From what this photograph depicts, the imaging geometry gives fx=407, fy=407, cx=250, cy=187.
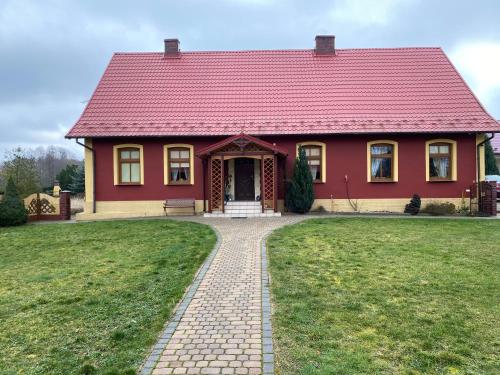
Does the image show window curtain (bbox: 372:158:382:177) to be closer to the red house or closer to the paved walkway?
the red house

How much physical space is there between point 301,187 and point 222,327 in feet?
39.4

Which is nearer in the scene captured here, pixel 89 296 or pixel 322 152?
pixel 89 296

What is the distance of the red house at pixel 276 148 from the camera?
17.0 meters

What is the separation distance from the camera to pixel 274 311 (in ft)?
17.3

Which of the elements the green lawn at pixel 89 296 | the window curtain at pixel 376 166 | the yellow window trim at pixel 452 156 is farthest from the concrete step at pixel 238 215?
the yellow window trim at pixel 452 156

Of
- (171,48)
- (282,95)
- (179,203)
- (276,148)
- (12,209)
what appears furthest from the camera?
(171,48)

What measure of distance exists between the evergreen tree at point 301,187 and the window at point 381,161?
123 inches

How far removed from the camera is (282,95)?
18953 mm

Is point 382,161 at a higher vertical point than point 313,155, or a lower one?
lower

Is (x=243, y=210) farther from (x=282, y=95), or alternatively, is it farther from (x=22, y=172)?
(x=22, y=172)

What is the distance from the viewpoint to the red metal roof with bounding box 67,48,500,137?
17.3m

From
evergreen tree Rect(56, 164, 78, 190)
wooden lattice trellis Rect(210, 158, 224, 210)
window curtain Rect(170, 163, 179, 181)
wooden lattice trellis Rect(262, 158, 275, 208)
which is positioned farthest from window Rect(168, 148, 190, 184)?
evergreen tree Rect(56, 164, 78, 190)

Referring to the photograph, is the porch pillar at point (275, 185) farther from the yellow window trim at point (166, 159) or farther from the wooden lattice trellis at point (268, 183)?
the yellow window trim at point (166, 159)

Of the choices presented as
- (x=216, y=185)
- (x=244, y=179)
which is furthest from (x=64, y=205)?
(x=244, y=179)
